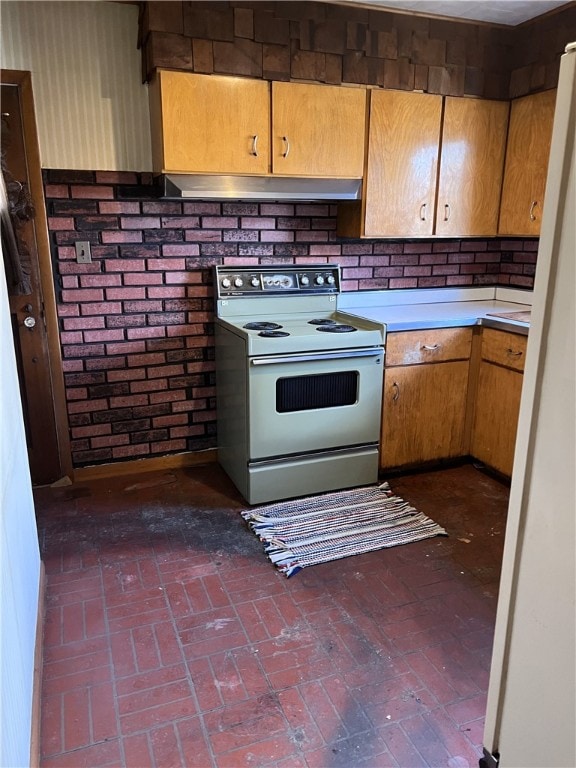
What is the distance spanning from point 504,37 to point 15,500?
3377 millimetres

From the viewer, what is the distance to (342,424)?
9.56ft

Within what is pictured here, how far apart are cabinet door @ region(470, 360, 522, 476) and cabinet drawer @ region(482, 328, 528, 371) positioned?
40 millimetres

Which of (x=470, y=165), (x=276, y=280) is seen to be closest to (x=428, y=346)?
(x=276, y=280)

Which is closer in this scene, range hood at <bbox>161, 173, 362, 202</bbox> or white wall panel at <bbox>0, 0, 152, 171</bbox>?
white wall panel at <bbox>0, 0, 152, 171</bbox>

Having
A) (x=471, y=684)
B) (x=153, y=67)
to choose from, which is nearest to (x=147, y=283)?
(x=153, y=67)

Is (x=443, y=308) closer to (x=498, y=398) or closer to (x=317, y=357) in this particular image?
(x=498, y=398)

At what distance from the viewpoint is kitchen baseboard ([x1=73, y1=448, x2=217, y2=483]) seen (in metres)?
3.15

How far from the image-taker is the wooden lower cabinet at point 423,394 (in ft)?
9.90

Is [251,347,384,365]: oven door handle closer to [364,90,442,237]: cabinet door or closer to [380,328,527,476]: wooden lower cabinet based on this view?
[380,328,527,476]: wooden lower cabinet

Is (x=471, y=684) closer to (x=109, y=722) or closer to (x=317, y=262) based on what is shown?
(x=109, y=722)

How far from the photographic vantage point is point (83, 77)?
2.71 metres

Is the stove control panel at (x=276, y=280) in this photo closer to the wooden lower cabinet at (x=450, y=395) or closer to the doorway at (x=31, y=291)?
the wooden lower cabinet at (x=450, y=395)

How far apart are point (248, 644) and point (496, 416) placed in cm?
188

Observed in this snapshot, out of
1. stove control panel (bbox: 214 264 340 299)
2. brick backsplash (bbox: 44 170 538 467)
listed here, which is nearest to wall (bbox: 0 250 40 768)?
brick backsplash (bbox: 44 170 538 467)
